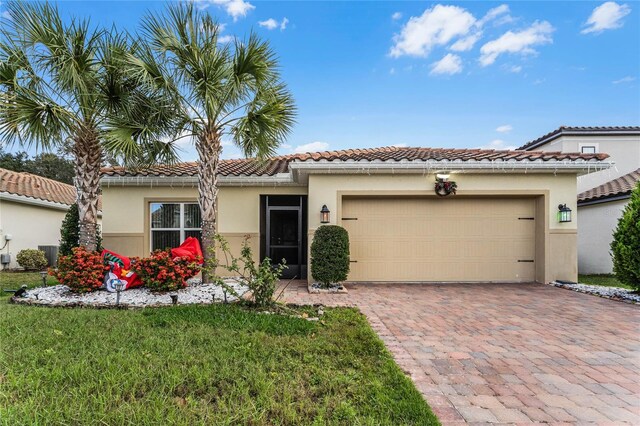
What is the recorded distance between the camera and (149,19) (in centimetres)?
684

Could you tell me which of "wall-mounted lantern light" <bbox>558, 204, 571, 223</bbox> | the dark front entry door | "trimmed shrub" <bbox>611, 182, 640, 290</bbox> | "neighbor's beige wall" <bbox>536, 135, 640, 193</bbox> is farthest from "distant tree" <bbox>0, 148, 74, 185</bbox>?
"neighbor's beige wall" <bbox>536, 135, 640, 193</bbox>

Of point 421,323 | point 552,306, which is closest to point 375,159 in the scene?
point 421,323

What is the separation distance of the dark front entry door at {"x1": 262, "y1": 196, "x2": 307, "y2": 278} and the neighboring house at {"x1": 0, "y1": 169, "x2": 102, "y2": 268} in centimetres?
1077

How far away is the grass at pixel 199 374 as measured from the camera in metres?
2.55

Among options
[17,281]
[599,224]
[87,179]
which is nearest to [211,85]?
[87,179]

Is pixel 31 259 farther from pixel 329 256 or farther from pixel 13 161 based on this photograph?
pixel 13 161

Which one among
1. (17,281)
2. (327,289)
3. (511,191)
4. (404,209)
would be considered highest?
(511,191)

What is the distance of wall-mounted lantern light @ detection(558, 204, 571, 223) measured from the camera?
8.67 meters

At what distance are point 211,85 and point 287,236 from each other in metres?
5.30

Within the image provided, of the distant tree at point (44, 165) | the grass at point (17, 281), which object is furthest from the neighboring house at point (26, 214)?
the distant tree at point (44, 165)

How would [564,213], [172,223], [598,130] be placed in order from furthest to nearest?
[598,130] → [172,223] → [564,213]

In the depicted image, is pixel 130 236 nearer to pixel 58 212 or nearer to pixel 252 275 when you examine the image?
pixel 252 275

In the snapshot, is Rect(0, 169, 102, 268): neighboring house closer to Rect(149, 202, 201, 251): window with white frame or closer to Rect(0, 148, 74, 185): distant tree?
Rect(149, 202, 201, 251): window with white frame

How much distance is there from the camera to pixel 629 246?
7148 millimetres
